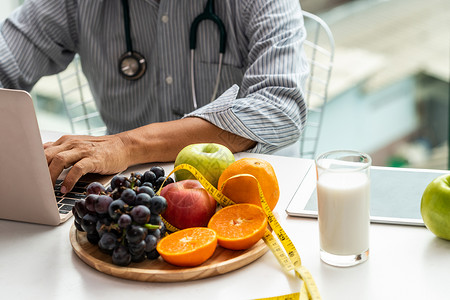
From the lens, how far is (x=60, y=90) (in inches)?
77.9

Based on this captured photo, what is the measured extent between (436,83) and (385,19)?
0.81 metres

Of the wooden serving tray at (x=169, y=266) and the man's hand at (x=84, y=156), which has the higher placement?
the man's hand at (x=84, y=156)

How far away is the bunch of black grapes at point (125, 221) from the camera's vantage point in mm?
822

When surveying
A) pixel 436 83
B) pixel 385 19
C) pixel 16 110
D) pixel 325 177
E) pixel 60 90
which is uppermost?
pixel 16 110

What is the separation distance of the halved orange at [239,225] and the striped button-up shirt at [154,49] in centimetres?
59

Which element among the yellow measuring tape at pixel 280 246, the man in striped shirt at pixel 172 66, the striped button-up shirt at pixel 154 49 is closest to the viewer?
the yellow measuring tape at pixel 280 246

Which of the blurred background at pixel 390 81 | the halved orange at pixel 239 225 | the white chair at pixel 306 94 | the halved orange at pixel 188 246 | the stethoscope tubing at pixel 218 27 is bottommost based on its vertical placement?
the blurred background at pixel 390 81

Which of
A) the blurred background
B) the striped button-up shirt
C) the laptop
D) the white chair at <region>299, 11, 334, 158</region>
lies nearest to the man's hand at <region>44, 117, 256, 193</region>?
the laptop

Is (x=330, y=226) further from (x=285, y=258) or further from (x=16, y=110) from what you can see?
(x=16, y=110)

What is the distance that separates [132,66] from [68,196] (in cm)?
77

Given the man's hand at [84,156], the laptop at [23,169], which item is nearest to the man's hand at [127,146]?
the man's hand at [84,156]

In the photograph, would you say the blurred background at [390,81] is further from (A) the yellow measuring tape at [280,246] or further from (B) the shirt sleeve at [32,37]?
(A) the yellow measuring tape at [280,246]

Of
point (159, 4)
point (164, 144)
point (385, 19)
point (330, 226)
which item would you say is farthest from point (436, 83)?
point (330, 226)

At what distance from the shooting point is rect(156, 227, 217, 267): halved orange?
2.71 ft
